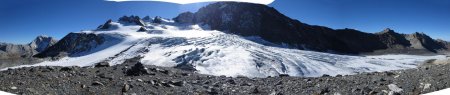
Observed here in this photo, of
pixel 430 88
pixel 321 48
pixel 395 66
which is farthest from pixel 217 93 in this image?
pixel 321 48

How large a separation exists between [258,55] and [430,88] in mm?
27871

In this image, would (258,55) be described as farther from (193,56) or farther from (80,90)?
(80,90)

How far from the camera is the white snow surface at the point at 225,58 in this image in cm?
2741

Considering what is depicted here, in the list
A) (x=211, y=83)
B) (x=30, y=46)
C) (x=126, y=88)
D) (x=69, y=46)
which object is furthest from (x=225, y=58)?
(x=30, y=46)

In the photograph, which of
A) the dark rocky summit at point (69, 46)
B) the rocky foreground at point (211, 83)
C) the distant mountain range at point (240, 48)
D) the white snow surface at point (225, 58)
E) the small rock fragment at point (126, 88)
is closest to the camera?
the rocky foreground at point (211, 83)

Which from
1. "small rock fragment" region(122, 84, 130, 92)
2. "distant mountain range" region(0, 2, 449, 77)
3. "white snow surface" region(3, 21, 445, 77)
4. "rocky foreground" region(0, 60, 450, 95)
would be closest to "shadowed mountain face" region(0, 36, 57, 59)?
"rocky foreground" region(0, 60, 450, 95)

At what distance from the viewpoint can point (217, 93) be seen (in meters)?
9.91

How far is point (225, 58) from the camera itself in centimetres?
3078

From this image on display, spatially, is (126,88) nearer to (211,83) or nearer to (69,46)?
(211,83)

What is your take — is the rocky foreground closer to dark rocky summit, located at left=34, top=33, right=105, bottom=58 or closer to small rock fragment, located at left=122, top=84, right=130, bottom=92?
small rock fragment, located at left=122, top=84, right=130, bottom=92

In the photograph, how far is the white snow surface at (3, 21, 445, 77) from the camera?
1079 inches

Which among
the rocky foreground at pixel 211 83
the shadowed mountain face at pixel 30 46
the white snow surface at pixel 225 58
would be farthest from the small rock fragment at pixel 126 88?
the white snow surface at pixel 225 58

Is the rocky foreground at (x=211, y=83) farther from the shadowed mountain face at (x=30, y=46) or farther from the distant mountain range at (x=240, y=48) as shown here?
the distant mountain range at (x=240, y=48)

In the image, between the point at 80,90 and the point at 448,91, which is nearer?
the point at 448,91
